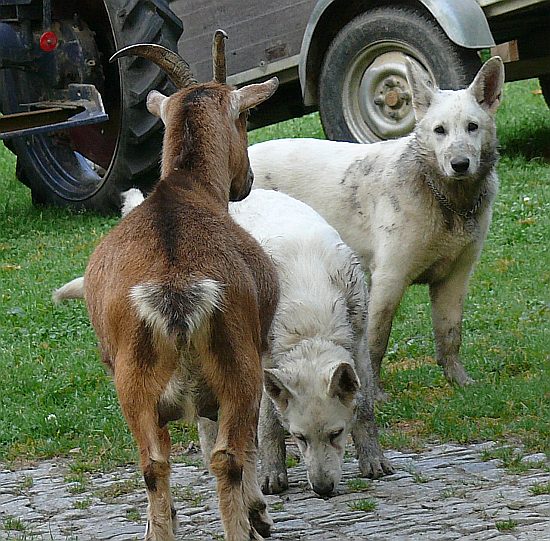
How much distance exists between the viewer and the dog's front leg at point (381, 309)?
22.4 feet

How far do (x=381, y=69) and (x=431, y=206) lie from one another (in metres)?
3.84

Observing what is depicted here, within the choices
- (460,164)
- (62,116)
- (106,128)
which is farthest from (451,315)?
(106,128)

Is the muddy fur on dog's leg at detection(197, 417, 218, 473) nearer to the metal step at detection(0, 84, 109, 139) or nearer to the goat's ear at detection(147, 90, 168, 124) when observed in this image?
the goat's ear at detection(147, 90, 168, 124)

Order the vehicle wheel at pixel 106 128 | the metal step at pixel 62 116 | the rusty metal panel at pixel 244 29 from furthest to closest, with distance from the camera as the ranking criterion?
the rusty metal panel at pixel 244 29 → the vehicle wheel at pixel 106 128 → the metal step at pixel 62 116

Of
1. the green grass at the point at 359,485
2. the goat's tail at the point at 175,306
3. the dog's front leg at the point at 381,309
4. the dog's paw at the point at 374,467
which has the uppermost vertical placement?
the goat's tail at the point at 175,306

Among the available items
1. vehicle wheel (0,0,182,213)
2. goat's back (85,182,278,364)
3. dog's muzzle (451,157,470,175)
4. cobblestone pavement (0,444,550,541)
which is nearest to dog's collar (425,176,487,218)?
dog's muzzle (451,157,470,175)

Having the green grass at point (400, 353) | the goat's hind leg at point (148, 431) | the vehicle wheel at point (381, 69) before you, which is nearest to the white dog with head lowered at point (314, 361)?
the green grass at point (400, 353)

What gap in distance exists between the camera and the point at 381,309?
6848 mm

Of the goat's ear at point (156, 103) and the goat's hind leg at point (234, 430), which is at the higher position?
the goat's ear at point (156, 103)

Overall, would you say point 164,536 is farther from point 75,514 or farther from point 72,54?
point 72,54

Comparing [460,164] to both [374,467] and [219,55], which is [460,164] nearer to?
[219,55]

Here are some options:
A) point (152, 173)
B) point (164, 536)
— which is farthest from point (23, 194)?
point (164, 536)

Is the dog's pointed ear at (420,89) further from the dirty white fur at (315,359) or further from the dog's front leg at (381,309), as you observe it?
the dirty white fur at (315,359)

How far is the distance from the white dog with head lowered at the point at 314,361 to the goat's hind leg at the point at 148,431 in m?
1.09
